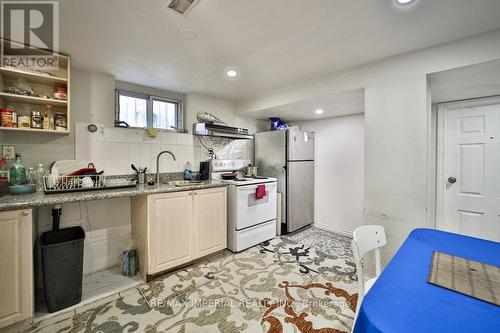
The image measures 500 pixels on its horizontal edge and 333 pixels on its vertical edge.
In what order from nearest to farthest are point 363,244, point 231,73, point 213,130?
point 363,244 → point 231,73 → point 213,130

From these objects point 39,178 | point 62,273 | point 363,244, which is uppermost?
point 39,178

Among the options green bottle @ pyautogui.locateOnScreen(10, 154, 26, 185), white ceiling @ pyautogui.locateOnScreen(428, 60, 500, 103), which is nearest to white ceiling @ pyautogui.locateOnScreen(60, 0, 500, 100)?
white ceiling @ pyautogui.locateOnScreen(428, 60, 500, 103)

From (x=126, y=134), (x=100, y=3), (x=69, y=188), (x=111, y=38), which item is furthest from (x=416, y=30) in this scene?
(x=69, y=188)

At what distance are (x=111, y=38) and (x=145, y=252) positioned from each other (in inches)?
78.4

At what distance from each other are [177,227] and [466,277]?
224 cm

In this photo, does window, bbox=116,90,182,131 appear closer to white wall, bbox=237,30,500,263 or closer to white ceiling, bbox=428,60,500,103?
white wall, bbox=237,30,500,263

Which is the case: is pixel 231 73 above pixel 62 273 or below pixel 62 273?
above

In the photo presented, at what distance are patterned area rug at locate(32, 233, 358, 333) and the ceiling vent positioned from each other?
225 centimetres

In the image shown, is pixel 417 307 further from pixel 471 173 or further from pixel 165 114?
pixel 165 114

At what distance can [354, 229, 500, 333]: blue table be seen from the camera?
2.23 ft

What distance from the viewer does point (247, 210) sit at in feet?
9.39

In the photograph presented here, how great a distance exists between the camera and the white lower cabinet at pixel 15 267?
1.46m

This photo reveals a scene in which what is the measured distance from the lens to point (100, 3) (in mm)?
1349

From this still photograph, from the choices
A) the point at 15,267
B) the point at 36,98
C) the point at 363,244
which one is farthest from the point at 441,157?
the point at 36,98
